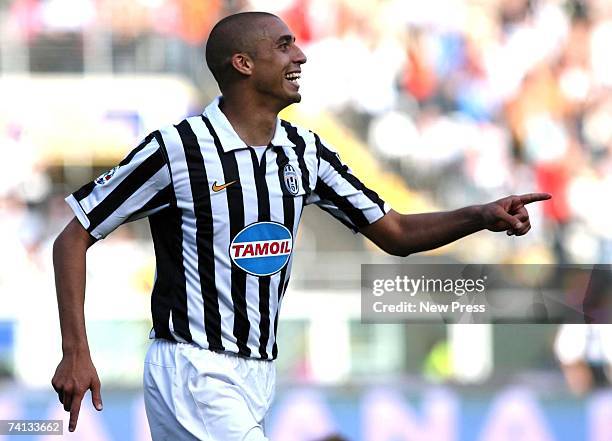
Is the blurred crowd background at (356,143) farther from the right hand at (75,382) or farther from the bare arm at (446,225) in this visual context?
the right hand at (75,382)

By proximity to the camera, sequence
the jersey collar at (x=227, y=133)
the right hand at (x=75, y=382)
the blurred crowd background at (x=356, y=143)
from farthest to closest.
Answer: the blurred crowd background at (x=356, y=143), the jersey collar at (x=227, y=133), the right hand at (x=75, y=382)

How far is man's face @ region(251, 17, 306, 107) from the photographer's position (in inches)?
104

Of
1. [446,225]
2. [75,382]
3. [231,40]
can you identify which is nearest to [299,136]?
[231,40]

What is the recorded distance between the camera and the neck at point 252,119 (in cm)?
264

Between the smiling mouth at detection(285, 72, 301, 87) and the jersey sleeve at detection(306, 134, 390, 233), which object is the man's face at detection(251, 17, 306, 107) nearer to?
the smiling mouth at detection(285, 72, 301, 87)

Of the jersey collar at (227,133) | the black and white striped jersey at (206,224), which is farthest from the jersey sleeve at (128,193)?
the jersey collar at (227,133)

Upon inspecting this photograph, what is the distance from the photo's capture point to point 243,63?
2664mm

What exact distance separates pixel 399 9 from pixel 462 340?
89.8 inches

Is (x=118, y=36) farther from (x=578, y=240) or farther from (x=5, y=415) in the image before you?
(x=578, y=240)

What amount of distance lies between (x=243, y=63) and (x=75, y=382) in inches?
31.9

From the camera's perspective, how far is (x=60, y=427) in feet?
15.8

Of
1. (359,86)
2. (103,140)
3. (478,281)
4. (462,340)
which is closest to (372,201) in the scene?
(478,281)

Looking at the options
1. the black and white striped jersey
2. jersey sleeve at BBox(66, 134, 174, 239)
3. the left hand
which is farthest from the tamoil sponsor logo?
the left hand

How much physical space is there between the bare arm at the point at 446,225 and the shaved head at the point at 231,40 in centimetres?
51
